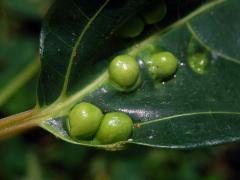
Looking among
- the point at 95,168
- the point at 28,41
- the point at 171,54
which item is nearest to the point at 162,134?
the point at 171,54

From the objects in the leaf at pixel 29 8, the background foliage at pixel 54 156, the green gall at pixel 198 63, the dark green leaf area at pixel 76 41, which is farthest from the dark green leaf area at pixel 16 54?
the green gall at pixel 198 63

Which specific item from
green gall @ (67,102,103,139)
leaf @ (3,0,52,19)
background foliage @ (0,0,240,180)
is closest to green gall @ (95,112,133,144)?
green gall @ (67,102,103,139)

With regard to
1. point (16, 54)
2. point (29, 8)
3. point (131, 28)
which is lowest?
point (16, 54)

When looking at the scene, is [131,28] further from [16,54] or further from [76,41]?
[16,54]

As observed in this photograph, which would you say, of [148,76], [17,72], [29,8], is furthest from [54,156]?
[148,76]

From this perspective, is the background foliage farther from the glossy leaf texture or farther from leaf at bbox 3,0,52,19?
the glossy leaf texture

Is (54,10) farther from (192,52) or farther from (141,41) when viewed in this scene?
(192,52)
